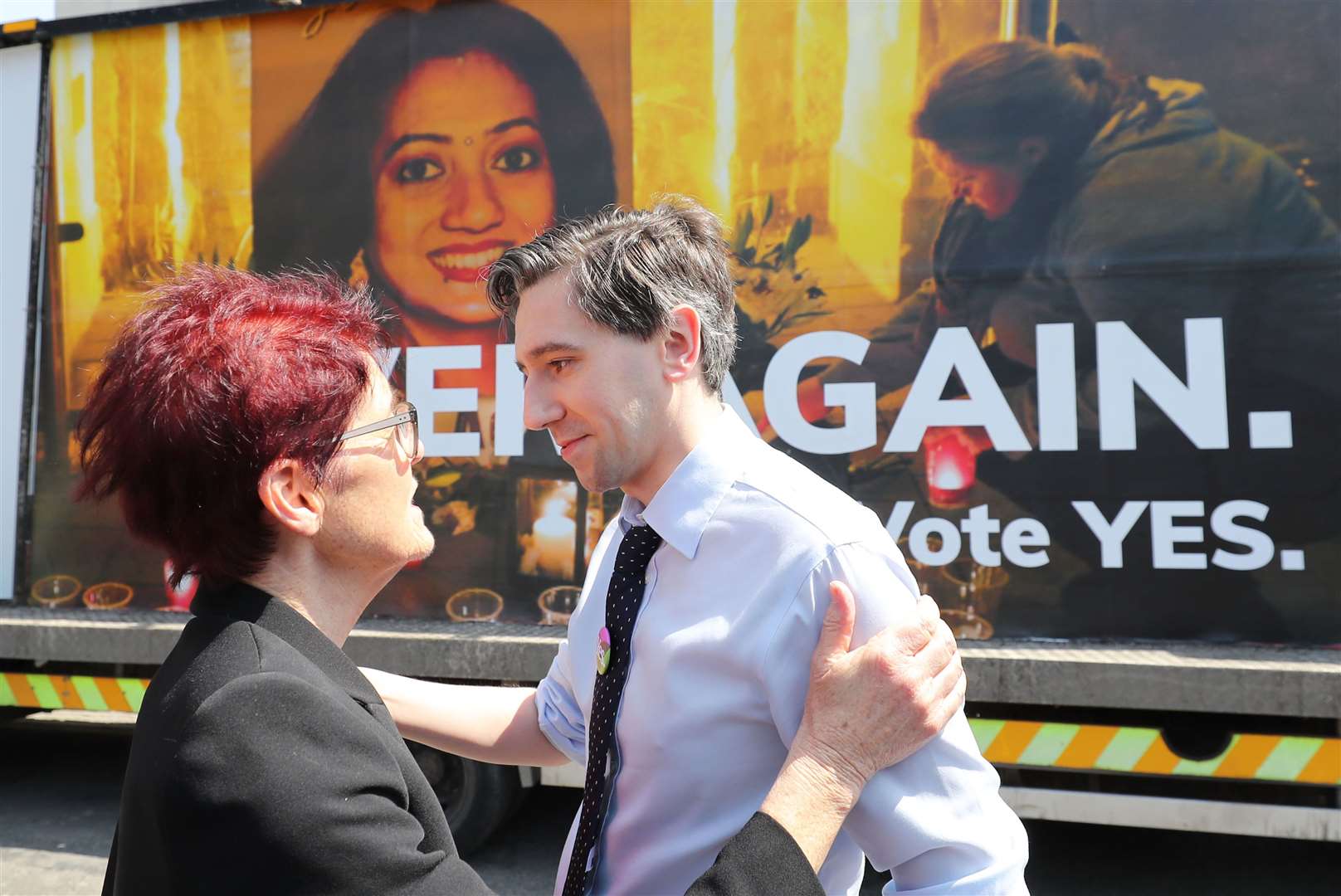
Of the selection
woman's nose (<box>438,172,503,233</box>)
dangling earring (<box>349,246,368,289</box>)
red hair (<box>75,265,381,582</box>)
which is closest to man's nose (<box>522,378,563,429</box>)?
red hair (<box>75,265,381,582</box>)

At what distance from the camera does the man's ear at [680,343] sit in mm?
1471

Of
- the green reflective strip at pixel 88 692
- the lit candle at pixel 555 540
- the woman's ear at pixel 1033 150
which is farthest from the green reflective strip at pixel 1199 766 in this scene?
the green reflective strip at pixel 88 692

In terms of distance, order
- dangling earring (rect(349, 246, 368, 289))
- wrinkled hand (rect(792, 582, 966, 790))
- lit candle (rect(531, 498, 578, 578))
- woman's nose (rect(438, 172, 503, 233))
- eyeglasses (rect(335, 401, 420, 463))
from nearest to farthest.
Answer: wrinkled hand (rect(792, 582, 966, 790))
eyeglasses (rect(335, 401, 420, 463))
lit candle (rect(531, 498, 578, 578))
woman's nose (rect(438, 172, 503, 233))
dangling earring (rect(349, 246, 368, 289))

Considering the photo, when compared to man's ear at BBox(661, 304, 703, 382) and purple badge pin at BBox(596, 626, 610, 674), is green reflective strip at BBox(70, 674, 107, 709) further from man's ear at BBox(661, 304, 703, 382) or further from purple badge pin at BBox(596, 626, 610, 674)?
man's ear at BBox(661, 304, 703, 382)

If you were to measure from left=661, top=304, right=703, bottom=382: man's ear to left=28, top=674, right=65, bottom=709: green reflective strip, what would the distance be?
13.1 ft

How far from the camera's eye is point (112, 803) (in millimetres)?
4750

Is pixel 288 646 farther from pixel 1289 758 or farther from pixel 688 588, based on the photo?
pixel 1289 758

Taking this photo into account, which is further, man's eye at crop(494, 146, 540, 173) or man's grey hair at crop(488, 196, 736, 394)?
man's eye at crop(494, 146, 540, 173)

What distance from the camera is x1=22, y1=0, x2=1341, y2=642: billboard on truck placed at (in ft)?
10.3

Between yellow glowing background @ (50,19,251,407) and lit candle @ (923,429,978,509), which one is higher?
yellow glowing background @ (50,19,251,407)

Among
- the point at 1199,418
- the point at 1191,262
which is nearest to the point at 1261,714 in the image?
the point at 1199,418

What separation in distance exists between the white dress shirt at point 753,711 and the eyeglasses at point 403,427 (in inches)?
14.4

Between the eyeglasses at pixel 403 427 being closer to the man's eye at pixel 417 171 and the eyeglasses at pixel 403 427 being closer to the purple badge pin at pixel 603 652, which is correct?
the purple badge pin at pixel 603 652

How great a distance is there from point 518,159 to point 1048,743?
2.86 m
